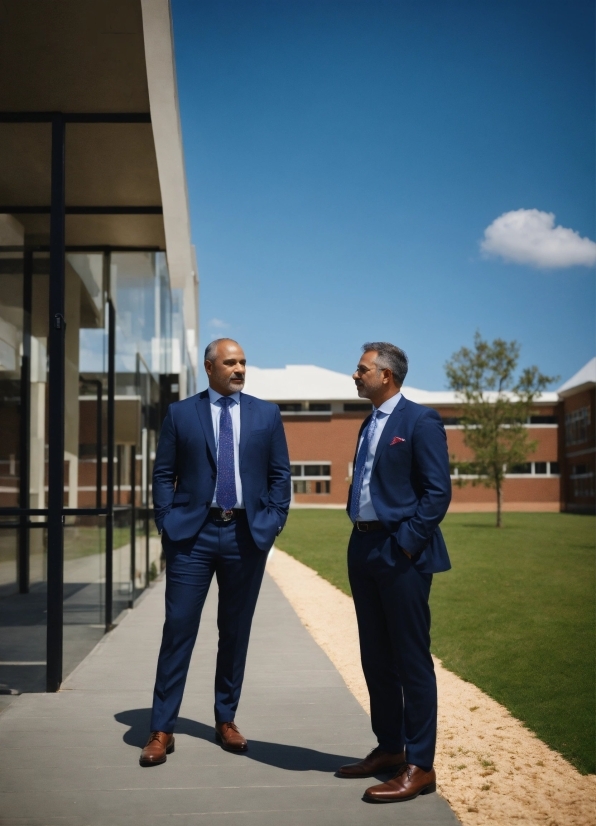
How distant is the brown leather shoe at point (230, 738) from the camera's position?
487cm

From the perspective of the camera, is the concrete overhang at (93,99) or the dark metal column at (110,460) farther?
the dark metal column at (110,460)

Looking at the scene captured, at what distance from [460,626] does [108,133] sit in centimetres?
670

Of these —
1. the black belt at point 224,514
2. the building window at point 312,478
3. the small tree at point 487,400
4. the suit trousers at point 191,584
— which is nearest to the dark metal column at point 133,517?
the suit trousers at point 191,584

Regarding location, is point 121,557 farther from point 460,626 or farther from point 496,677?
point 496,677

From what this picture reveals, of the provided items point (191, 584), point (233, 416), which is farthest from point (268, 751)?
point (233, 416)

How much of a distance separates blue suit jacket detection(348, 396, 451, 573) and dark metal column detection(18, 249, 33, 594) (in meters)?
3.70

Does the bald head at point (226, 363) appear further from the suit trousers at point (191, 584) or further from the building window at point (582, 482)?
the building window at point (582, 482)

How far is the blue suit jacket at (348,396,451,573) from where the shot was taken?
412 centimetres

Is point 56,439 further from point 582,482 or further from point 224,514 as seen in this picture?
point 582,482

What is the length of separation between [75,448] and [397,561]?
5.50 meters

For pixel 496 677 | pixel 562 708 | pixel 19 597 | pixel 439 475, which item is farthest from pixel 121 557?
pixel 439 475

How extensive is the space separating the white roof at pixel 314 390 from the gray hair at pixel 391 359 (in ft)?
191

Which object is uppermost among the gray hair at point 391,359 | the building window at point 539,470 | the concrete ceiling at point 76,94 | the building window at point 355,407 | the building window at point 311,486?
the building window at point 355,407

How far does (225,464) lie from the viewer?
485cm
